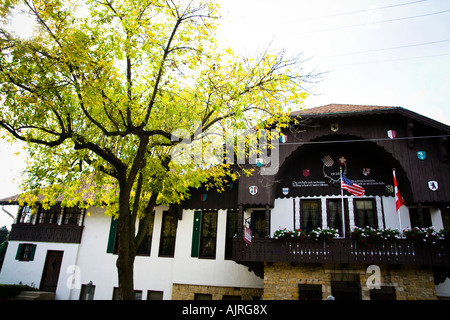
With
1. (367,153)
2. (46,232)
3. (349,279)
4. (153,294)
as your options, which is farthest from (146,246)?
(367,153)

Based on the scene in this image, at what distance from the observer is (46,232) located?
834 inches

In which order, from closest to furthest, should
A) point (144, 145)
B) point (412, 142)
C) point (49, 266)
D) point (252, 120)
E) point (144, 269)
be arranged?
point (144, 145) → point (252, 120) → point (412, 142) → point (144, 269) → point (49, 266)

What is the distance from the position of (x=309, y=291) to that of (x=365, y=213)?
4860mm

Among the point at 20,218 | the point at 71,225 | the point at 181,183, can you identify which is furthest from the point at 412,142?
the point at 20,218

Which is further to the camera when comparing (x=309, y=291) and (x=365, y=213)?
(x=365, y=213)

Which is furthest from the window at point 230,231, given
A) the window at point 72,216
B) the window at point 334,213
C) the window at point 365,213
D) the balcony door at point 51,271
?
the balcony door at point 51,271

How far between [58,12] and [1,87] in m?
2.61

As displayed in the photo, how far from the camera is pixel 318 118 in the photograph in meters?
16.5

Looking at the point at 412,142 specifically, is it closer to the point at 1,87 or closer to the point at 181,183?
the point at 181,183

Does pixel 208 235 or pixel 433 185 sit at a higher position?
pixel 433 185

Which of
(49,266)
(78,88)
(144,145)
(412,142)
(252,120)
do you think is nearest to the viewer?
(78,88)

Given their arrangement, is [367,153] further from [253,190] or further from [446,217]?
[253,190]

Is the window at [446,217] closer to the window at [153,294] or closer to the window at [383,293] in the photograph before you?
the window at [383,293]
